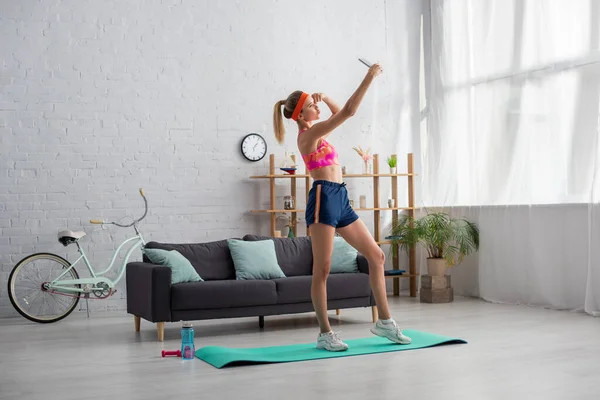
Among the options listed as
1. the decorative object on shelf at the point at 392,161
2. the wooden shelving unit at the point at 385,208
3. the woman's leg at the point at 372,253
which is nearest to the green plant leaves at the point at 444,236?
the wooden shelving unit at the point at 385,208

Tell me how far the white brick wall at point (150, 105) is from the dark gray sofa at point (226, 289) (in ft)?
5.20

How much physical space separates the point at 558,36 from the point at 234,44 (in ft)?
11.0

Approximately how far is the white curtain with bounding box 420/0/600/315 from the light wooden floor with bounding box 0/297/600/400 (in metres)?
0.74

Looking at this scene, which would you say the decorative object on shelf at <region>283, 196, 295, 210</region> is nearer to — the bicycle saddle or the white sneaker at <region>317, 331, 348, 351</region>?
the bicycle saddle

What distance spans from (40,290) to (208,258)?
199 cm

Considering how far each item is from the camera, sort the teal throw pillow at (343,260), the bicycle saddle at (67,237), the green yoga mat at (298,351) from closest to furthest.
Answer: the green yoga mat at (298,351), the teal throw pillow at (343,260), the bicycle saddle at (67,237)

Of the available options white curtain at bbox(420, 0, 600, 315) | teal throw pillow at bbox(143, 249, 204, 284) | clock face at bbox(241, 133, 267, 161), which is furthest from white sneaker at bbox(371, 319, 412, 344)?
clock face at bbox(241, 133, 267, 161)

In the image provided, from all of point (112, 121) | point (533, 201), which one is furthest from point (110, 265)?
point (533, 201)

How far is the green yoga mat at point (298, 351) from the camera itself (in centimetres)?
467

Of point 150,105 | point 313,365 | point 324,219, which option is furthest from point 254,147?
point 313,365

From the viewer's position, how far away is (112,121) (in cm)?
781

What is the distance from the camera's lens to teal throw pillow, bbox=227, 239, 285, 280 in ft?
20.8

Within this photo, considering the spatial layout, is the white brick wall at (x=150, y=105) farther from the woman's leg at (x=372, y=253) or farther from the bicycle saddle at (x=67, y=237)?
the woman's leg at (x=372, y=253)

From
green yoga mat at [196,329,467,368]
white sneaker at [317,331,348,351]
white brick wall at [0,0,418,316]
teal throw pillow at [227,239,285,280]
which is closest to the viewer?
green yoga mat at [196,329,467,368]
